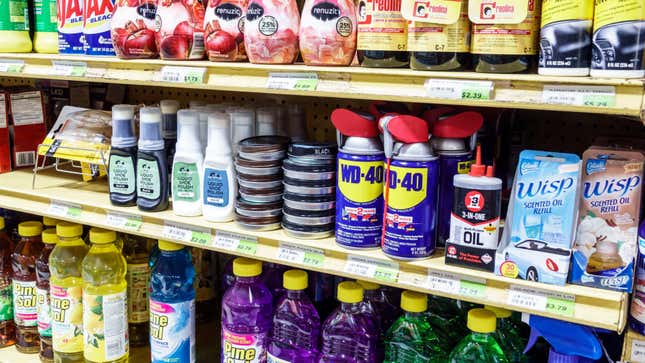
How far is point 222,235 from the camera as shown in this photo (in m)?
1.49

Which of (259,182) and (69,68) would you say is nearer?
(259,182)

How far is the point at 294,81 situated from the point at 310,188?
0.25 meters

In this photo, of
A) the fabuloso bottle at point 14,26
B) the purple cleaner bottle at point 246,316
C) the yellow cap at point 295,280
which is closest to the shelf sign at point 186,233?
the purple cleaner bottle at point 246,316

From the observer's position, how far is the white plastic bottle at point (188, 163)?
1.53 metres

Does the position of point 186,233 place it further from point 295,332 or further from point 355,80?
point 355,80

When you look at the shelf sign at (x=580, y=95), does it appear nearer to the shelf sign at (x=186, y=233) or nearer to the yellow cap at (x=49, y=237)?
the shelf sign at (x=186, y=233)

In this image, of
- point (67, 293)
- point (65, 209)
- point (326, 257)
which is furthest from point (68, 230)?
point (326, 257)

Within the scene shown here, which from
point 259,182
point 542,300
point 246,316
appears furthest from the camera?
point 246,316

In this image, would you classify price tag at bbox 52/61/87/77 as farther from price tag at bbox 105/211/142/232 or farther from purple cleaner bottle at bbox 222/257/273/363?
purple cleaner bottle at bbox 222/257/273/363

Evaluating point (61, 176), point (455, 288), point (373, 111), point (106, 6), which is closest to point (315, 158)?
point (373, 111)

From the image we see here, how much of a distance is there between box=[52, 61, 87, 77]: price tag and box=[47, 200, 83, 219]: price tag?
1.19ft

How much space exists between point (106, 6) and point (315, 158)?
2.41 ft

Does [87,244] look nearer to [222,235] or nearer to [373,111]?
[222,235]

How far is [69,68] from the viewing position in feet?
5.32
